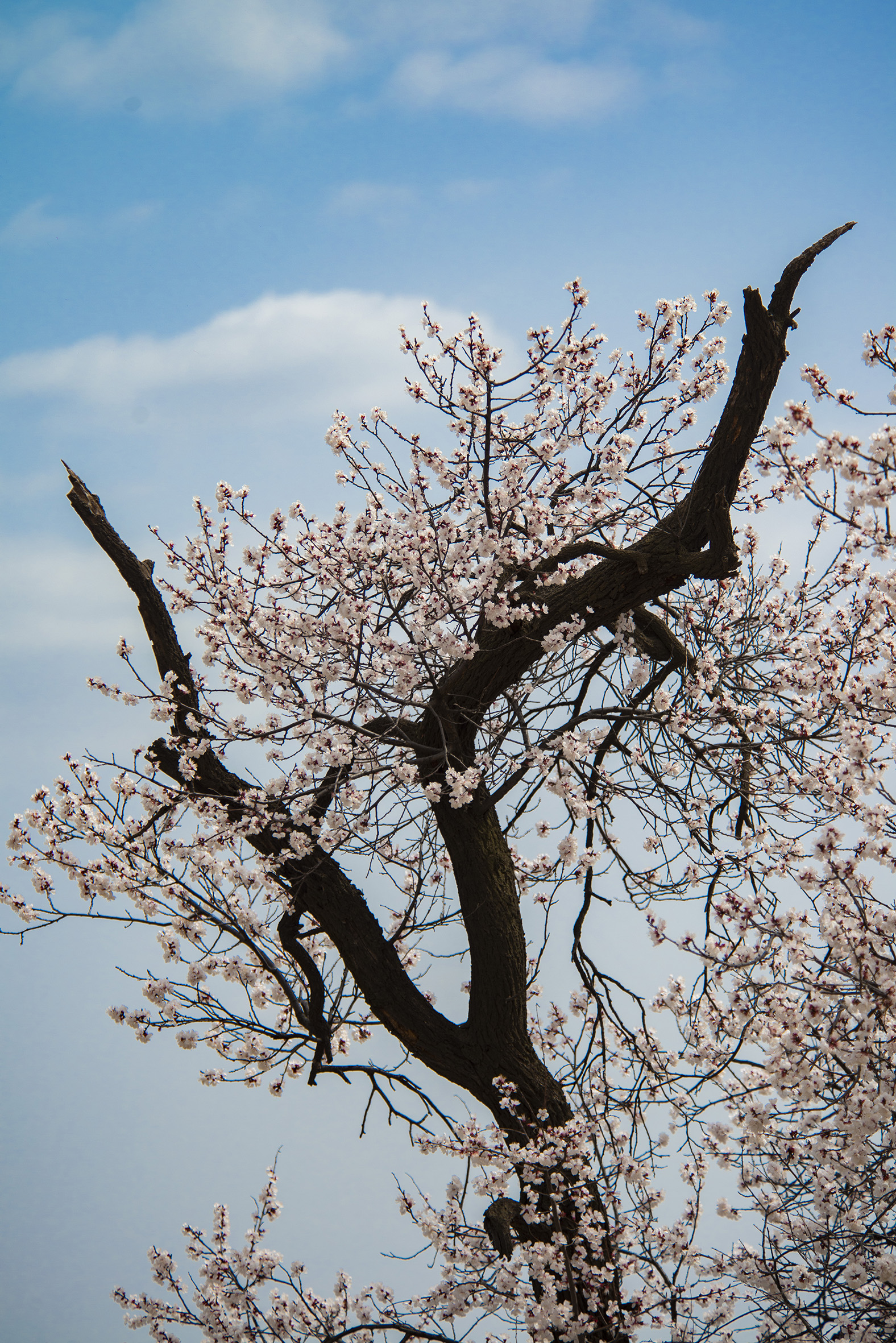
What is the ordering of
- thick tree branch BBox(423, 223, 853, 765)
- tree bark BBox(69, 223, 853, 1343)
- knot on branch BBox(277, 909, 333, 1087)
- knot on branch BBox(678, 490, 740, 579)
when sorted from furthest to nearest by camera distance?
knot on branch BBox(277, 909, 333, 1087), tree bark BBox(69, 223, 853, 1343), knot on branch BBox(678, 490, 740, 579), thick tree branch BBox(423, 223, 853, 765)

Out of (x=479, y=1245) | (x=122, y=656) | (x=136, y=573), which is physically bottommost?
(x=479, y=1245)

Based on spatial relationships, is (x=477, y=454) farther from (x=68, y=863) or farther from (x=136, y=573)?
(x=68, y=863)

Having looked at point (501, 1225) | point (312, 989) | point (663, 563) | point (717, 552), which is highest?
point (663, 563)

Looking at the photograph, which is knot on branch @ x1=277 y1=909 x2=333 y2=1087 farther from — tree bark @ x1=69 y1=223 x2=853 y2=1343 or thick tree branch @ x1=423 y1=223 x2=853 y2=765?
thick tree branch @ x1=423 y1=223 x2=853 y2=765

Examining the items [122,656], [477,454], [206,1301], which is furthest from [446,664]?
[206,1301]

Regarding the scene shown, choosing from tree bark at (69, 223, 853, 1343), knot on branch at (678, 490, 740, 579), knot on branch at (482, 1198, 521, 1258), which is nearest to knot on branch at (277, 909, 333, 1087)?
tree bark at (69, 223, 853, 1343)

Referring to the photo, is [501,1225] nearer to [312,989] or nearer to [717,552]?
[312,989]

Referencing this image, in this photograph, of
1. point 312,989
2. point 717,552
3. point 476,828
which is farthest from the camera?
point 312,989

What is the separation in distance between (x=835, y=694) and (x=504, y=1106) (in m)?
2.42

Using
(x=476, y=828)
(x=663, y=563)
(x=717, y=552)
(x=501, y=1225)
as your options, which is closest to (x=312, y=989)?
(x=476, y=828)

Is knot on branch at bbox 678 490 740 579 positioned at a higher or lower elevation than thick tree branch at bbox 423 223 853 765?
lower

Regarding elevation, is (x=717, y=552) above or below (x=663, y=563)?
below

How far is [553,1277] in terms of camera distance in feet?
14.4

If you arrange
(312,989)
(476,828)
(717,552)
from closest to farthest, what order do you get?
(717,552) < (476,828) < (312,989)
